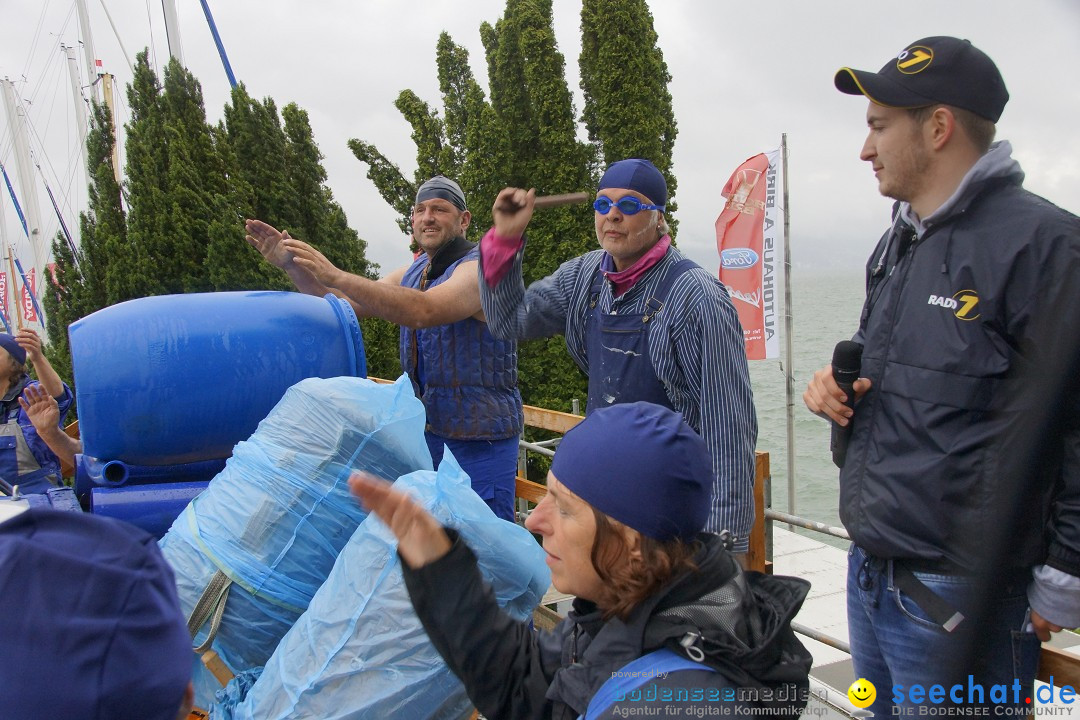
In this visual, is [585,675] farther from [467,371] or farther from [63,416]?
[63,416]

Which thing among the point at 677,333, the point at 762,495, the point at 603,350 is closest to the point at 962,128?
the point at 677,333

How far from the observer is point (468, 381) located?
3242 mm

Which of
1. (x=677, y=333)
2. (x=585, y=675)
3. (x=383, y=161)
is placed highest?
(x=383, y=161)

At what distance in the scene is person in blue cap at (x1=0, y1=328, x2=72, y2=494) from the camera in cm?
400

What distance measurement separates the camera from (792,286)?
467 inches

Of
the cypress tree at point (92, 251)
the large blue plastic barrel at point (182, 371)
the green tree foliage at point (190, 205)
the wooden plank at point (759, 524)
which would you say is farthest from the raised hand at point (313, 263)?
the cypress tree at point (92, 251)

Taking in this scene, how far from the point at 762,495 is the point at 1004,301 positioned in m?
1.56

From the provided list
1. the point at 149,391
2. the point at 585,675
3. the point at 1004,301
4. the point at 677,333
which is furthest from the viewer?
the point at 149,391

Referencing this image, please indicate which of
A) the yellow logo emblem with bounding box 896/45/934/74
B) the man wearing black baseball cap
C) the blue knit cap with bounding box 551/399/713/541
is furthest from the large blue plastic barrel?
the yellow logo emblem with bounding box 896/45/934/74

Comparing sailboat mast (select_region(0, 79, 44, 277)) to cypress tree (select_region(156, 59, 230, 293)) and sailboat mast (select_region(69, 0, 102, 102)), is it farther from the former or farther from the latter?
cypress tree (select_region(156, 59, 230, 293))

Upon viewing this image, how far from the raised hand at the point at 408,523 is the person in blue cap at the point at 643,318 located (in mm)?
964

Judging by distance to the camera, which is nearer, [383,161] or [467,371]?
[467,371]

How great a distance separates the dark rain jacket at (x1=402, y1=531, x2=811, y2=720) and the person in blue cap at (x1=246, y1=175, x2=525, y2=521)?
160 centimetres

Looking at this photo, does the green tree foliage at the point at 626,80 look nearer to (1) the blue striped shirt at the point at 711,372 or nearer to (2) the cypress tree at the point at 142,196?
(2) the cypress tree at the point at 142,196
